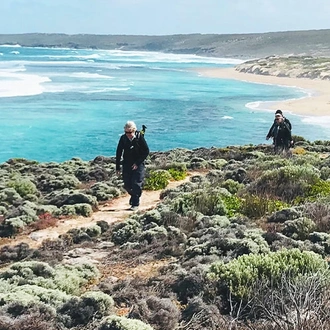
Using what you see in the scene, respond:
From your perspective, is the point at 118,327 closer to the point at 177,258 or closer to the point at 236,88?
the point at 177,258

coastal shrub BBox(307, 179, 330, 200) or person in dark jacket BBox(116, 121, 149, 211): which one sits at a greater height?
person in dark jacket BBox(116, 121, 149, 211)

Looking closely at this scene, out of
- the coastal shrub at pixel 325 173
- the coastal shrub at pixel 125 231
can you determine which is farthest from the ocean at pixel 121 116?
the coastal shrub at pixel 125 231

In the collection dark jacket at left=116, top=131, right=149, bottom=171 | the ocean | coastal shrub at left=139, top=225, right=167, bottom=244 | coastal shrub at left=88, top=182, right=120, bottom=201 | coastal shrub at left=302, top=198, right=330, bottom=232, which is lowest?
the ocean

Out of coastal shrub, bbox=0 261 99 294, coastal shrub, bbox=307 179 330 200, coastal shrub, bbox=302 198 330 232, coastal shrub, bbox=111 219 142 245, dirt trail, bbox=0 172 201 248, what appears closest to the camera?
coastal shrub, bbox=0 261 99 294

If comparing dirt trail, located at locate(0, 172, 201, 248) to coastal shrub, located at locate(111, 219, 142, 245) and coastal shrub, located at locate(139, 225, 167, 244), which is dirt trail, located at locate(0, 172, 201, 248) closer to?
coastal shrub, located at locate(111, 219, 142, 245)

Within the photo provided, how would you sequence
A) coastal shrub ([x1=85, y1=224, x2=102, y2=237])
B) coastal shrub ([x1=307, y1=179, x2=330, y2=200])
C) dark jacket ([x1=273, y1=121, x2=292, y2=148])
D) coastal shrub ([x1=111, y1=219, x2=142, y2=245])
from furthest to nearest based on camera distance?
dark jacket ([x1=273, y1=121, x2=292, y2=148]) → coastal shrub ([x1=307, y1=179, x2=330, y2=200]) → coastal shrub ([x1=85, y1=224, x2=102, y2=237]) → coastal shrub ([x1=111, y1=219, x2=142, y2=245])

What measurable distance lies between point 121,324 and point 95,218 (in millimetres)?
5858

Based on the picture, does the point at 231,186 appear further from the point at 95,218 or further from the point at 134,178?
the point at 95,218

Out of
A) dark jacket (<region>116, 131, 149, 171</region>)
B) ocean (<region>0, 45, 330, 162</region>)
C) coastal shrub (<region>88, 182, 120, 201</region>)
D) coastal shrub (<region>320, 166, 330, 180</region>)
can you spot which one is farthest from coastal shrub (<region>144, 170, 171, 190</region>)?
ocean (<region>0, 45, 330, 162</region>)

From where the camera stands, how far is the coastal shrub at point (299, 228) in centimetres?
710

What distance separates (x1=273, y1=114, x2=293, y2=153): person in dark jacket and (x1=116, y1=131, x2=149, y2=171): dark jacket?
5.06 meters

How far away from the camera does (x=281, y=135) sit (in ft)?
46.7

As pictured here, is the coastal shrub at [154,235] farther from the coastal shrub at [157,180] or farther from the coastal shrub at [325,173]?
the coastal shrub at [325,173]

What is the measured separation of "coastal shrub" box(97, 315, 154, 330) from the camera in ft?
13.9
